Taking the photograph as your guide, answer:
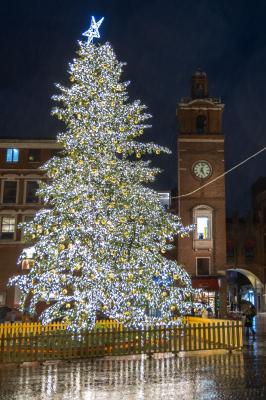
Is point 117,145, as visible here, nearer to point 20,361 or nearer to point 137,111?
point 137,111

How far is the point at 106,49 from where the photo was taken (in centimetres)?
2202

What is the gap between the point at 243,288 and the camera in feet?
257

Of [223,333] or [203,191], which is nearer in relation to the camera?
[223,333]

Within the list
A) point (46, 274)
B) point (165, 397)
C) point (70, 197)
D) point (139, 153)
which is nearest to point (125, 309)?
point (46, 274)

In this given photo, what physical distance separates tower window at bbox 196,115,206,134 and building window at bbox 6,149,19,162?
18913 mm

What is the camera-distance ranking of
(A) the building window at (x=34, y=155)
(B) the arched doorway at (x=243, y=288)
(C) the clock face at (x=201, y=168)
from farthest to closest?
(B) the arched doorway at (x=243, y=288) < (C) the clock face at (x=201, y=168) < (A) the building window at (x=34, y=155)

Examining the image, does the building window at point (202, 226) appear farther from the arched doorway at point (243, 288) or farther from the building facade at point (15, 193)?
the building facade at point (15, 193)

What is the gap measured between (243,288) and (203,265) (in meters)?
32.3

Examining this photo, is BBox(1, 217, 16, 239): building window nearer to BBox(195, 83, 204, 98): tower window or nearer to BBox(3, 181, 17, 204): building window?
BBox(3, 181, 17, 204): building window

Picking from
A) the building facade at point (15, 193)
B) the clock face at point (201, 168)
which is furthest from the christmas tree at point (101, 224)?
the clock face at point (201, 168)

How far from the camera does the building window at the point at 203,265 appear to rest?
48469mm

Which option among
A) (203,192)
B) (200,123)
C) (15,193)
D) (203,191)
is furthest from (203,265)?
(15,193)

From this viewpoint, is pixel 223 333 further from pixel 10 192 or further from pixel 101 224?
pixel 10 192

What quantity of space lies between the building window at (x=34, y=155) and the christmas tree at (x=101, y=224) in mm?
26178
